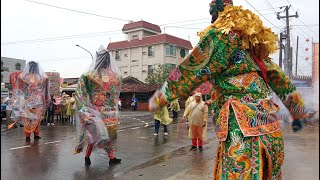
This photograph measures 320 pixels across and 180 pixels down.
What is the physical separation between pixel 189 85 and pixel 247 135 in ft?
1.61

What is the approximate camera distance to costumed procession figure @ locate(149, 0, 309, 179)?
2.38m

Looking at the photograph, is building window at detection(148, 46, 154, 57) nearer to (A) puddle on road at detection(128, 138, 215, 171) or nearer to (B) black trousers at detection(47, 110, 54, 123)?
(B) black trousers at detection(47, 110, 54, 123)

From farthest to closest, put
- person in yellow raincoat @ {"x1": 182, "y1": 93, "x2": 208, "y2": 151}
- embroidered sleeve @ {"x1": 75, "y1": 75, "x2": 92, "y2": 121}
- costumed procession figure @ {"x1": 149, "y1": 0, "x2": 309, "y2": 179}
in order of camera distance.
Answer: person in yellow raincoat @ {"x1": 182, "y1": 93, "x2": 208, "y2": 151} → embroidered sleeve @ {"x1": 75, "y1": 75, "x2": 92, "y2": 121} → costumed procession figure @ {"x1": 149, "y1": 0, "x2": 309, "y2": 179}

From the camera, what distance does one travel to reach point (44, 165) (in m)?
6.59

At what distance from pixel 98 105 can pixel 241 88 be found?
4234 millimetres

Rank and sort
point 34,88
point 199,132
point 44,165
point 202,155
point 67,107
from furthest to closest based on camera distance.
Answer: point 67,107 < point 34,88 < point 199,132 < point 202,155 < point 44,165

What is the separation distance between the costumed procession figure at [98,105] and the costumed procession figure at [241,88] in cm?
387

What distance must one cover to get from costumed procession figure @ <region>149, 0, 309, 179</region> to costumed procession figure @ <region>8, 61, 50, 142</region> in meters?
8.16

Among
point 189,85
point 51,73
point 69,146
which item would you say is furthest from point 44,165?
point 51,73

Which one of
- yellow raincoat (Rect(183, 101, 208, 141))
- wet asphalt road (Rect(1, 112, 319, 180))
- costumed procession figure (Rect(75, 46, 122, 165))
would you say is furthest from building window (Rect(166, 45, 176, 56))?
costumed procession figure (Rect(75, 46, 122, 165))

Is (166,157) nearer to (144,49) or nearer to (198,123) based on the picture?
(198,123)

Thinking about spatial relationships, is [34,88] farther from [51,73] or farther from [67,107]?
[51,73]

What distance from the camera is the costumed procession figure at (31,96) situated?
32.8 ft

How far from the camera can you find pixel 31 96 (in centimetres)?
1009
